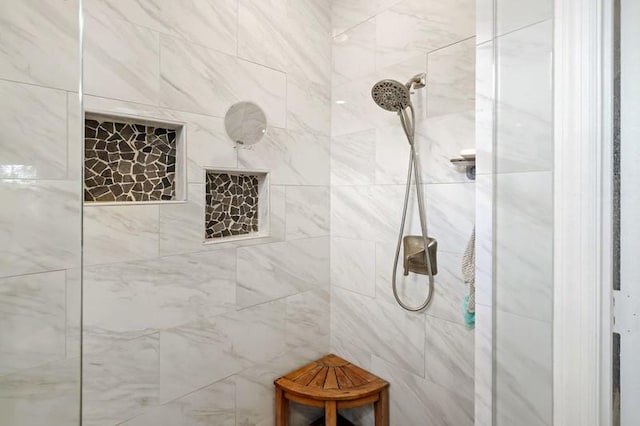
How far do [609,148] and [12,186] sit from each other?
1138 millimetres

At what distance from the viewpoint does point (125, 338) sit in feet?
4.17

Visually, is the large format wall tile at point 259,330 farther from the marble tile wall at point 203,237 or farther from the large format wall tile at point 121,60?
the large format wall tile at point 121,60

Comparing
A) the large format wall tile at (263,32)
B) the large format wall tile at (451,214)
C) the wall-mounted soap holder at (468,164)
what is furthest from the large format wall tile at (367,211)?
the large format wall tile at (263,32)

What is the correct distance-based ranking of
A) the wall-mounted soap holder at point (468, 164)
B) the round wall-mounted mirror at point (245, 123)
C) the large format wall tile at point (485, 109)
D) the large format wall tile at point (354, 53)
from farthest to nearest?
the large format wall tile at point (354, 53)
the round wall-mounted mirror at point (245, 123)
the wall-mounted soap holder at point (468, 164)
the large format wall tile at point (485, 109)

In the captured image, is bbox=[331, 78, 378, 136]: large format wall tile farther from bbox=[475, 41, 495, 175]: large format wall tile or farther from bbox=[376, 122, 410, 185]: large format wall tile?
bbox=[475, 41, 495, 175]: large format wall tile

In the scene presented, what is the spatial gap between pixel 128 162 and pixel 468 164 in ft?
4.53

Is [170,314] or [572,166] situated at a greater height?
[572,166]

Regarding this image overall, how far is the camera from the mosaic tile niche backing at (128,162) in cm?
126

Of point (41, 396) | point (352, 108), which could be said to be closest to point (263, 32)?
point (352, 108)

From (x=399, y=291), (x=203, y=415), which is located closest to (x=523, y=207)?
(x=399, y=291)

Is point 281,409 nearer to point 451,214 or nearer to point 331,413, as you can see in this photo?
point 331,413

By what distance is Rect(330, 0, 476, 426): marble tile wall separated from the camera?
1.44m

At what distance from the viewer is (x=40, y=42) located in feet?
1.96

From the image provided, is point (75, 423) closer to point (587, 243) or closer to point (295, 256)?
point (587, 243)
